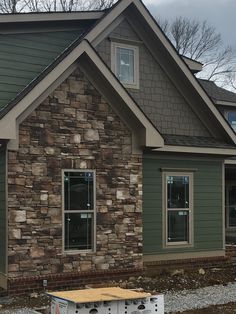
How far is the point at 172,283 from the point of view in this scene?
36.4 ft

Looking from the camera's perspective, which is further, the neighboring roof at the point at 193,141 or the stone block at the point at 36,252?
the neighboring roof at the point at 193,141

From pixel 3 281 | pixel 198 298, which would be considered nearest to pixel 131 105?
pixel 198 298

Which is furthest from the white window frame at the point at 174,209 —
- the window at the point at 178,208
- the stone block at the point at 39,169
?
the stone block at the point at 39,169

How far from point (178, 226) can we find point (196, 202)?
80 cm

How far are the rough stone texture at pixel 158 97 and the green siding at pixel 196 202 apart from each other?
0.92 metres

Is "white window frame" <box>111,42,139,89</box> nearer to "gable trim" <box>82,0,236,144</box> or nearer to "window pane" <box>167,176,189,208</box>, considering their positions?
"gable trim" <box>82,0,236,144</box>

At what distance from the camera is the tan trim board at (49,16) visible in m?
11.3

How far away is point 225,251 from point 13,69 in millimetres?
7438

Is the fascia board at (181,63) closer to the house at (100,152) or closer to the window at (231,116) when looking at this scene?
the house at (100,152)

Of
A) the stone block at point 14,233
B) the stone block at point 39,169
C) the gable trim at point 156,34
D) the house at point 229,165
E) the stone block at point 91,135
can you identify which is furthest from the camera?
the house at point 229,165

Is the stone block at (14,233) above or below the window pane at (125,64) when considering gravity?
below

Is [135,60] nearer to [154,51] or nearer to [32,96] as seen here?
[154,51]

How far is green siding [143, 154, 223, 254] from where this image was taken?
1244cm

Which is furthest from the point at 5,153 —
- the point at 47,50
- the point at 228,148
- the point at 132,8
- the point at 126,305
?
the point at 228,148
